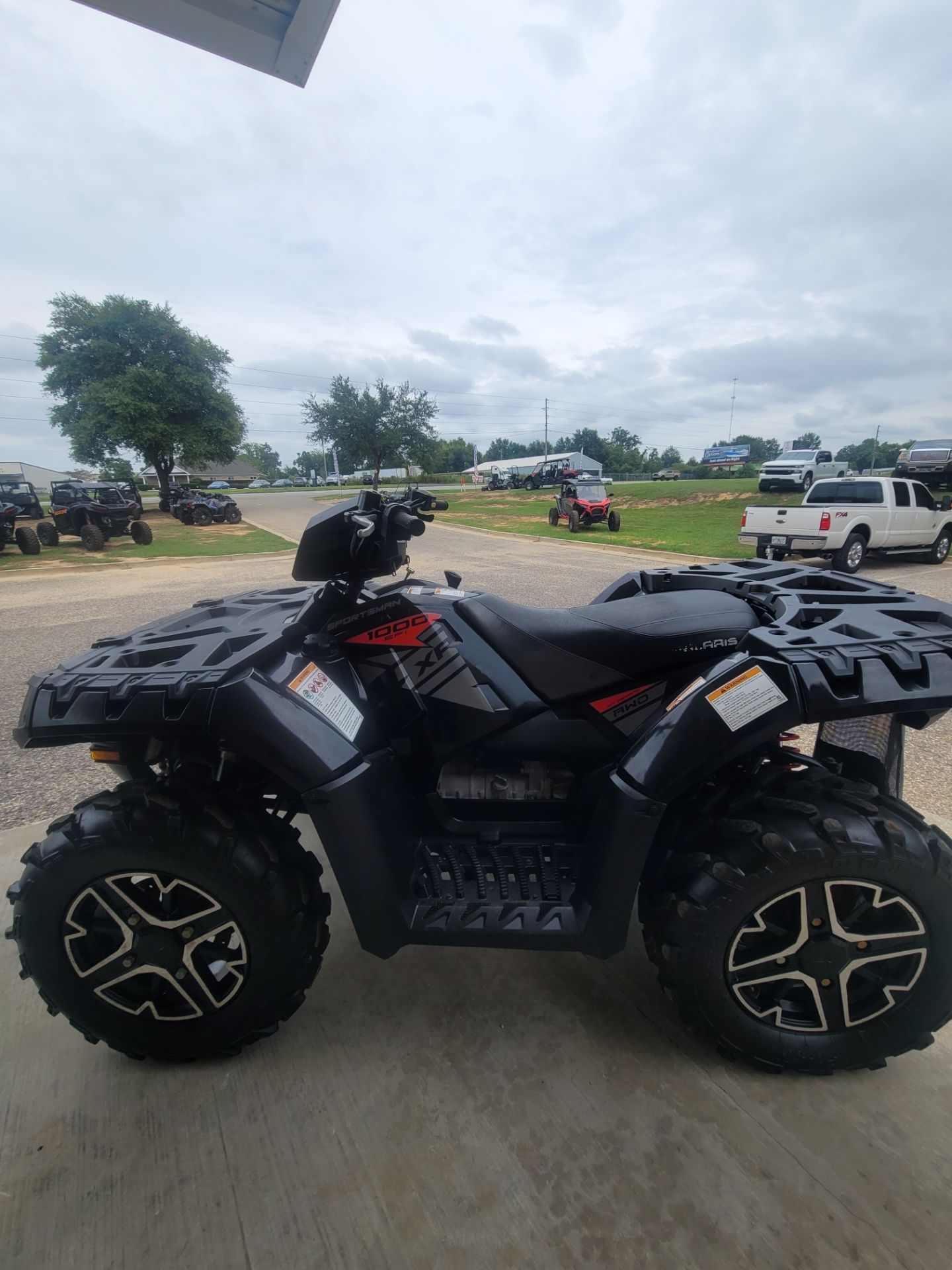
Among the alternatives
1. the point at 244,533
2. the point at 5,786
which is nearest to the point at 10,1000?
the point at 5,786

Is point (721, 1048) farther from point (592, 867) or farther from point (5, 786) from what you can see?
point (5, 786)

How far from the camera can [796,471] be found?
26984 millimetres

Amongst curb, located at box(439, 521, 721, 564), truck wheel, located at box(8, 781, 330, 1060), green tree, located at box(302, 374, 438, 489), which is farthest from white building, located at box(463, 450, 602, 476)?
truck wheel, located at box(8, 781, 330, 1060)

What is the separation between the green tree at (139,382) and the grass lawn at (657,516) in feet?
43.7

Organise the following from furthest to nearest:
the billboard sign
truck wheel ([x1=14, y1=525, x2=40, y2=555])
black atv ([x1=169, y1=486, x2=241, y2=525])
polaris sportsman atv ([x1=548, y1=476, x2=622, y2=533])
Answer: the billboard sign, black atv ([x1=169, y1=486, x2=241, y2=525]), polaris sportsman atv ([x1=548, y1=476, x2=622, y2=533]), truck wheel ([x1=14, y1=525, x2=40, y2=555])

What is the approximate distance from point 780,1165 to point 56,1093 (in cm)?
190

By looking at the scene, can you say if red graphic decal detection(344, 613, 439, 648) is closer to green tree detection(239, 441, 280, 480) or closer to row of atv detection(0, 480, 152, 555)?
row of atv detection(0, 480, 152, 555)

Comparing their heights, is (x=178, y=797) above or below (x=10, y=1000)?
above

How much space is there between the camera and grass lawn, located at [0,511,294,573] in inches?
520

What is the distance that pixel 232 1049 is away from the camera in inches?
68.2

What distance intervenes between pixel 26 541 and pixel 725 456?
68104 mm

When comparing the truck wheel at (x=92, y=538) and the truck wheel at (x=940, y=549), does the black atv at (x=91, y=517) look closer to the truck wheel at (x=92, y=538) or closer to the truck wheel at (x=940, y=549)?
the truck wheel at (x=92, y=538)

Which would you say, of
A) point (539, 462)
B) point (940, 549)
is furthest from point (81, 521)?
point (539, 462)

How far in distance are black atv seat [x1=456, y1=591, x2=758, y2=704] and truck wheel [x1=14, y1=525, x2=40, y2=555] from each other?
51.2ft
